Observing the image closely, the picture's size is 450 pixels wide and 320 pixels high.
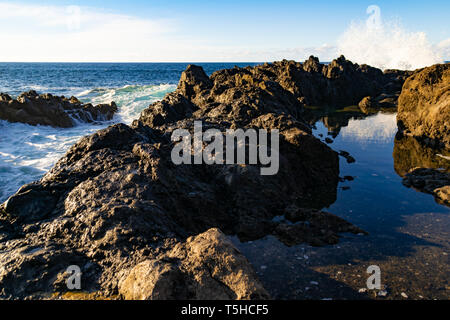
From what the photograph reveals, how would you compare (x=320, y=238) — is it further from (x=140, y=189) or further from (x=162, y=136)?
(x=162, y=136)

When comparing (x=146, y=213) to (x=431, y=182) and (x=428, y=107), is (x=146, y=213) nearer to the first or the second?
(x=431, y=182)

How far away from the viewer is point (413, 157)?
43.9 feet

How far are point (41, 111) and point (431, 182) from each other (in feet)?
89.1

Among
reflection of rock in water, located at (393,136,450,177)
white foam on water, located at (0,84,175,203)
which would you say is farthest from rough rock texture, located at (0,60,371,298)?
white foam on water, located at (0,84,175,203)

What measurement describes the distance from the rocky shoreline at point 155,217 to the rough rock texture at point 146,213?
0.8 inches

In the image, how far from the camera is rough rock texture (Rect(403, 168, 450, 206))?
8672 millimetres

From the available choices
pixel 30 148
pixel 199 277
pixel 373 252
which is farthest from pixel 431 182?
pixel 30 148

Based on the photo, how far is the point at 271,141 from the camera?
394 inches

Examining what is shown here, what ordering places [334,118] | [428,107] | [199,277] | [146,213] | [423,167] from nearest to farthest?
[199,277] → [146,213] → [423,167] → [428,107] → [334,118]

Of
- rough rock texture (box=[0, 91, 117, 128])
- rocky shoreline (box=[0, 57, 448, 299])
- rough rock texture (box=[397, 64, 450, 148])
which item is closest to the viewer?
rocky shoreline (box=[0, 57, 448, 299])

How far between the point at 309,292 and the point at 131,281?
3260 mm

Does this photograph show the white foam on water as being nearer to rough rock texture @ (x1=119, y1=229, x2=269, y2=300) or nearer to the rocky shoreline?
the rocky shoreline

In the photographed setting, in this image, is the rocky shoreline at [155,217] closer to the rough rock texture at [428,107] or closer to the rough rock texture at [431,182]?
the rough rock texture at [431,182]
